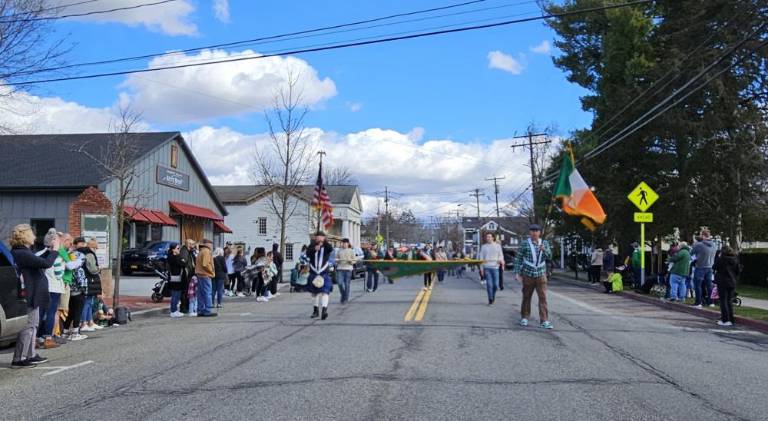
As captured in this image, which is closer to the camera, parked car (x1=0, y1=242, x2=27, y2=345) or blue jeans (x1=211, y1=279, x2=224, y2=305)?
parked car (x1=0, y1=242, x2=27, y2=345)

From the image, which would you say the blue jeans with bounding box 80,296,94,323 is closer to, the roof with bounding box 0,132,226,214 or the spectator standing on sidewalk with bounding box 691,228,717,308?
the spectator standing on sidewalk with bounding box 691,228,717,308

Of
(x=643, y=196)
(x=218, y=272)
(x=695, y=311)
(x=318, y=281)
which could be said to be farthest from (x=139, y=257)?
(x=695, y=311)

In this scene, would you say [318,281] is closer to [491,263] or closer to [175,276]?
[175,276]

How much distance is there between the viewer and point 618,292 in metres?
23.4

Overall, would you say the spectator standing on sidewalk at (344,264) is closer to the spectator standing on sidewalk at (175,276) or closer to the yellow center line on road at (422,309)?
the yellow center line on road at (422,309)

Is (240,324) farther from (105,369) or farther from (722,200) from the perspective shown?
(722,200)

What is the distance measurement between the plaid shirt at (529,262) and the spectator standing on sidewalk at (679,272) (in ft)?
24.1

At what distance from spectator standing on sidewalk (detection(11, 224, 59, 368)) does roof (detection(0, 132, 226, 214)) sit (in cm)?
1785

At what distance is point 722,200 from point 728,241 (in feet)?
6.78

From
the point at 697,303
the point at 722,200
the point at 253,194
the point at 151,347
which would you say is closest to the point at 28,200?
the point at 151,347

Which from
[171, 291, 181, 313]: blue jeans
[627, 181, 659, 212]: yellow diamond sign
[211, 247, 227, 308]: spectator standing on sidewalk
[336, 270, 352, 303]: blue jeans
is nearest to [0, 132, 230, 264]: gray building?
[211, 247, 227, 308]: spectator standing on sidewalk

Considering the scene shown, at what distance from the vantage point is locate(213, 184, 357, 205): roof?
62694 mm

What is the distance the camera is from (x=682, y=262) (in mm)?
18141

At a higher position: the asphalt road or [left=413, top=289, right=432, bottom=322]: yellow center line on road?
[left=413, top=289, right=432, bottom=322]: yellow center line on road
